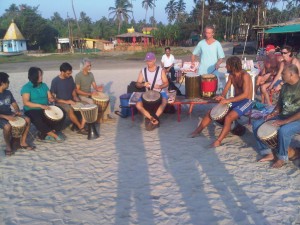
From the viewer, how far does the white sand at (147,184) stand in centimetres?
312

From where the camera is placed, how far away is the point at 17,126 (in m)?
A: 4.85

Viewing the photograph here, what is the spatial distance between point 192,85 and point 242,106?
1.56 metres

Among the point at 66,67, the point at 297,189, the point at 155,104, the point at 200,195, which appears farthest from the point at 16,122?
the point at 297,189

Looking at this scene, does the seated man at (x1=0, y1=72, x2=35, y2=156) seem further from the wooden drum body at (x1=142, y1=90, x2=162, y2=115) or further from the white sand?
the wooden drum body at (x1=142, y1=90, x2=162, y2=115)

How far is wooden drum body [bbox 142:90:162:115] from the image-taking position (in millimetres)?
5782

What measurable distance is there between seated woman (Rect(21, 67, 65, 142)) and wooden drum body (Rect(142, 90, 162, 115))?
5.08ft

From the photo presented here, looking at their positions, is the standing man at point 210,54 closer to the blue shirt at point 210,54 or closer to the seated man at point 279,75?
the blue shirt at point 210,54

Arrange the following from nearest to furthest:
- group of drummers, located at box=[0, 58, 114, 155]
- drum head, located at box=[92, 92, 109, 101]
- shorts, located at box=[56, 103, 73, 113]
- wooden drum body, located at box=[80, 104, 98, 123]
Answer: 1. group of drummers, located at box=[0, 58, 114, 155]
2. wooden drum body, located at box=[80, 104, 98, 123]
3. shorts, located at box=[56, 103, 73, 113]
4. drum head, located at box=[92, 92, 109, 101]

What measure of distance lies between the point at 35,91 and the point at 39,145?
0.90m

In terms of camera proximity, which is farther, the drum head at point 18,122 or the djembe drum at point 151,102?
the djembe drum at point 151,102

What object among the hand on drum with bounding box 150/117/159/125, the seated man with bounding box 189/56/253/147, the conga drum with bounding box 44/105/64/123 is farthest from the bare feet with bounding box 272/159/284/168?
the conga drum with bounding box 44/105/64/123

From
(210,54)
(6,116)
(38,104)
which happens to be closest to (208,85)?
(210,54)

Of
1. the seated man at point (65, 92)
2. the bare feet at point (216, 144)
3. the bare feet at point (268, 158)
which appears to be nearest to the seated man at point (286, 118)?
the bare feet at point (268, 158)

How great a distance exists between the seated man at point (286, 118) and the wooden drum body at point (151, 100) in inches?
79.5
